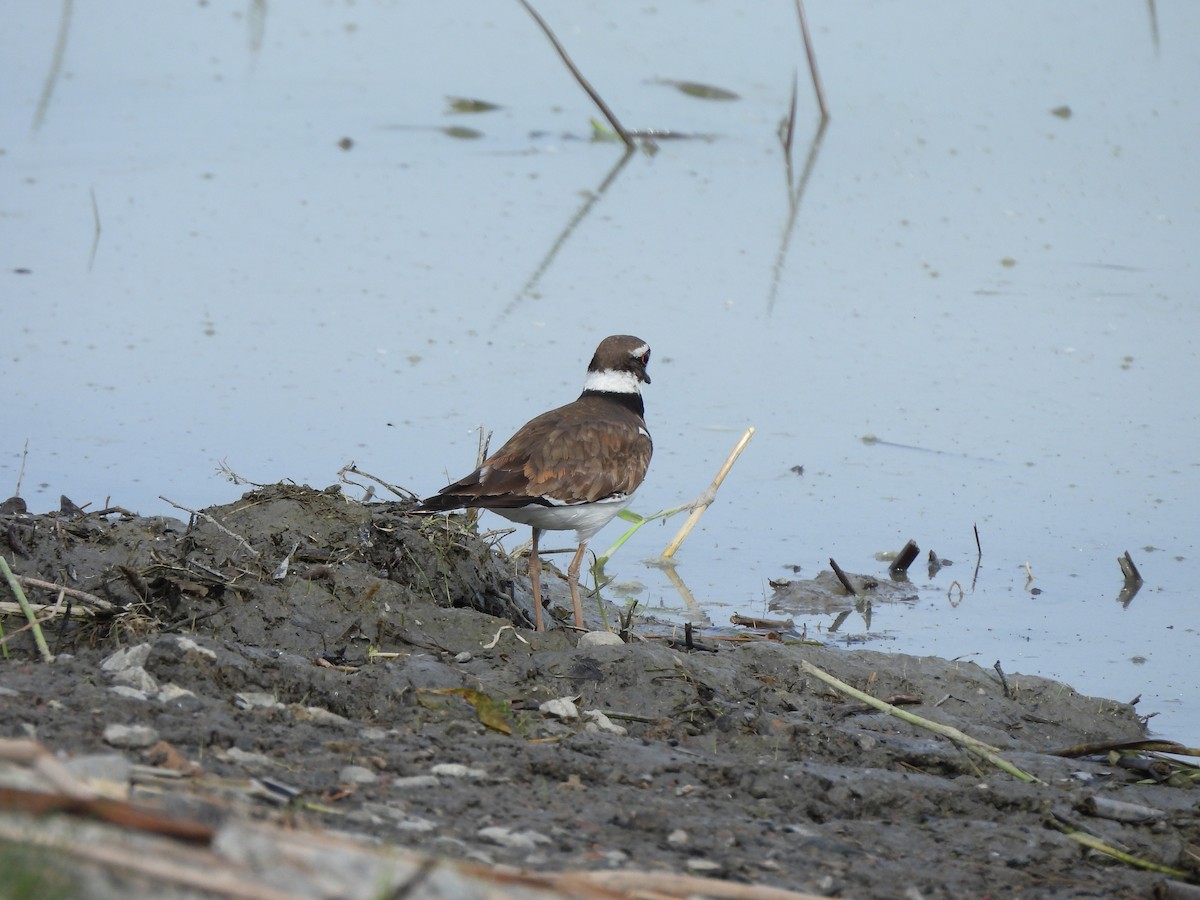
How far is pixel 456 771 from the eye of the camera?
4875 mm

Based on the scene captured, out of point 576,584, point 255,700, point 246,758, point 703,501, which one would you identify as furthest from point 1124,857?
point 703,501

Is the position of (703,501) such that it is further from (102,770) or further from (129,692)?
(102,770)

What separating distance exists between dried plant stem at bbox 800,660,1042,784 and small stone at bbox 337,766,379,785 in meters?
2.17

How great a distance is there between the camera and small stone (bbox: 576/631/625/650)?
641 cm

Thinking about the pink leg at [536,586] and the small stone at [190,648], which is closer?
the small stone at [190,648]

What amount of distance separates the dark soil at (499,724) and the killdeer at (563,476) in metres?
0.28

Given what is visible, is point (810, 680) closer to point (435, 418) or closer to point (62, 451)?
point (435, 418)

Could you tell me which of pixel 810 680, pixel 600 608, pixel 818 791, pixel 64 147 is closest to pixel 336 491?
pixel 600 608

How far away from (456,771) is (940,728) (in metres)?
2.01

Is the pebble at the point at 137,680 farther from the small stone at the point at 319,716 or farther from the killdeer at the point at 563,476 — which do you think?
the killdeer at the point at 563,476

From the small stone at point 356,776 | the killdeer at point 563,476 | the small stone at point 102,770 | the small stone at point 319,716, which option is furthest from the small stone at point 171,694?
the killdeer at point 563,476

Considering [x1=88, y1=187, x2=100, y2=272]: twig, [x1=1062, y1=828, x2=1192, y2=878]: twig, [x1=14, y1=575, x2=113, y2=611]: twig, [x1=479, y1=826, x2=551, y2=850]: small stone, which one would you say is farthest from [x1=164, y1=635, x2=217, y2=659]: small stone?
[x1=88, y1=187, x2=100, y2=272]: twig

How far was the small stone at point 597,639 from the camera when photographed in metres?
6.41

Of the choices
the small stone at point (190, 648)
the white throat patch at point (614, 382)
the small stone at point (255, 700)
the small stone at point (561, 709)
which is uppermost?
the white throat patch at point (614, 382)
